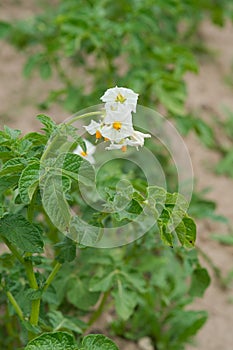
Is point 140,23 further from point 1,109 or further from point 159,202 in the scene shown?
point 159,202

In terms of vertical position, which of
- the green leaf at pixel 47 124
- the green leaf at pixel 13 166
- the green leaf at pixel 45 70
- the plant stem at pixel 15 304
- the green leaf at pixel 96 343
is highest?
the green leaf at pixel 45 70

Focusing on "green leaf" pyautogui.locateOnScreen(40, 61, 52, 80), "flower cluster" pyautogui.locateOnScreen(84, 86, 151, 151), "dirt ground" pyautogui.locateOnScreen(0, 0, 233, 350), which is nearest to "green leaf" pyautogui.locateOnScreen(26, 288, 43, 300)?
"flower cluster" pyautogui.locateOnScreen(84, 86, 151, 151)

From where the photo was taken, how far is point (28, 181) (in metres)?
1.36

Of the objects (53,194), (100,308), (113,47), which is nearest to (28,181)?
(53,194)

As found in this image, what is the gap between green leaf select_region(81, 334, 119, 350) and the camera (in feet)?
4.75

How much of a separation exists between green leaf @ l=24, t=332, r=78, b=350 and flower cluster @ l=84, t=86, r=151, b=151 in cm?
41

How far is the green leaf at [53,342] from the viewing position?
1388 mm

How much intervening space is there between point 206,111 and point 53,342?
2.46 meters

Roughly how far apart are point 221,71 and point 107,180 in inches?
90.4

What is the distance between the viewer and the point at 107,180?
187 centimetres

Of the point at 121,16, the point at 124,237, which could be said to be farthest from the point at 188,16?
the point at 124,237

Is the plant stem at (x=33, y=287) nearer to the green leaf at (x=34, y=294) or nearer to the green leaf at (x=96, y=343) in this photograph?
the green leaf at (x=34, y=294)

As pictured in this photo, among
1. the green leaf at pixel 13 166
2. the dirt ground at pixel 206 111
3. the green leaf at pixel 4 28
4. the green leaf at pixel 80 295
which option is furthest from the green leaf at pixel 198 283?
the green leaf at pixel 4 28

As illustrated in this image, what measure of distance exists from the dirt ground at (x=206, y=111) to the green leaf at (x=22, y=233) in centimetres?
98
